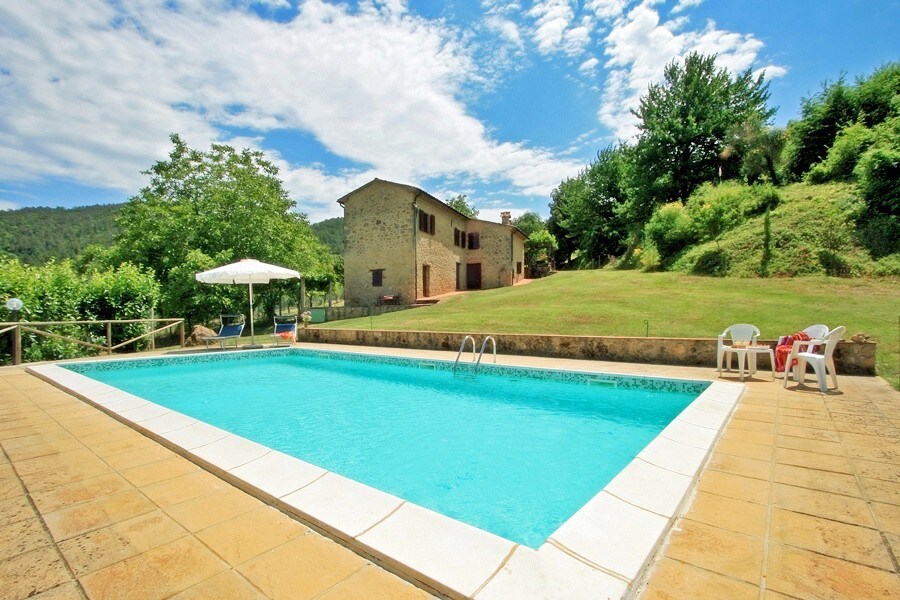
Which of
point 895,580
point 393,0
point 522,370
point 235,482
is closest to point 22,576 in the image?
point 235,482

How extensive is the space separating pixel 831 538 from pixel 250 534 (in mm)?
3015

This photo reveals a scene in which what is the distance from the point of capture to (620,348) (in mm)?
7809

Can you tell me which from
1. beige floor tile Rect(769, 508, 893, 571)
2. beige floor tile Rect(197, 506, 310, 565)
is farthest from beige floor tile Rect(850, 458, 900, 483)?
beige floor tile Rect(197, 506, 310, 565)

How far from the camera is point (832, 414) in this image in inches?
157

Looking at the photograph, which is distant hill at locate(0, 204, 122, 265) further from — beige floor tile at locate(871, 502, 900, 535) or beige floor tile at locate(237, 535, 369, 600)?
beige floor tile at locate(871, 502, 900, 535)

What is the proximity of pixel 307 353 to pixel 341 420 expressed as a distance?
5.67 meters

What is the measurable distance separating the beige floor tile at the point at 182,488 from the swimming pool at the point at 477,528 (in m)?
0.09

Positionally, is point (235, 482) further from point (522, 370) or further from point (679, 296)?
point (679, 296)

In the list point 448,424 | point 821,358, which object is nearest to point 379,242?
point 448,424

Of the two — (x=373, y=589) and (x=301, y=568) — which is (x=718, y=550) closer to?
(x=373, y=589)

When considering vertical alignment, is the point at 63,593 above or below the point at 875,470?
above

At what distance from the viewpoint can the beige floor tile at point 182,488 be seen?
231 cm

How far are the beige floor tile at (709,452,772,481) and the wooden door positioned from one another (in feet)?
77.4

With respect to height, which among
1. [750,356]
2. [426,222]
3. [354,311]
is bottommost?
[750,356]
